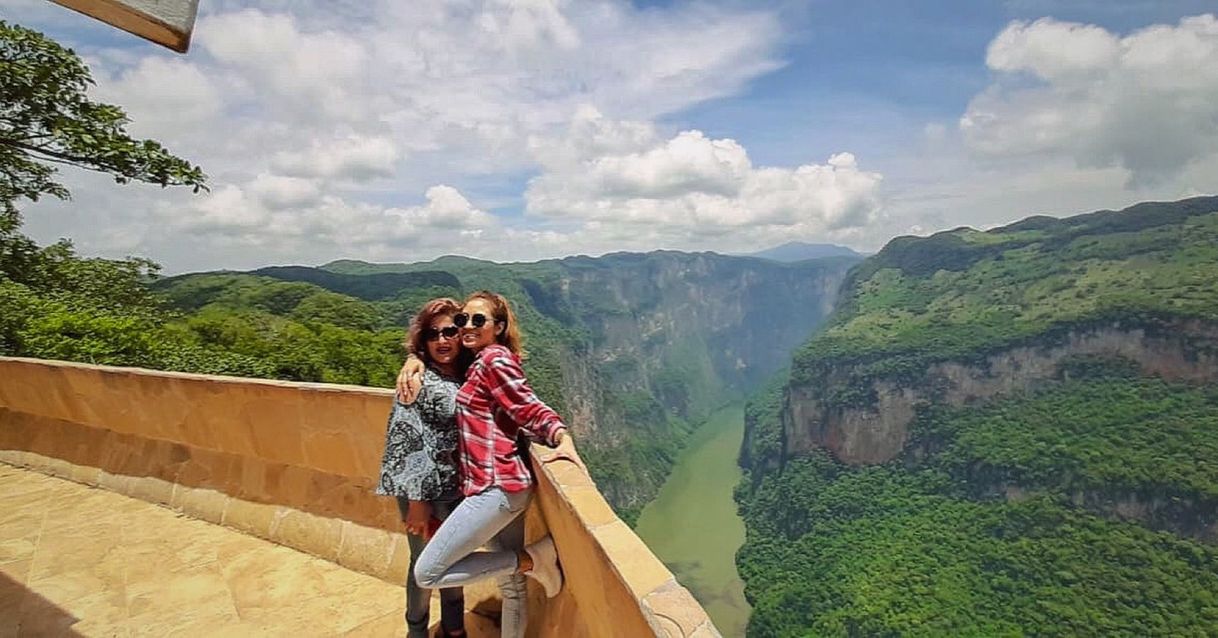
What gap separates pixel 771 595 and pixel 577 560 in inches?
2402

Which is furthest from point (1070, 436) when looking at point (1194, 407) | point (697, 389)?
point (697, 389)

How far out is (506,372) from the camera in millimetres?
1976

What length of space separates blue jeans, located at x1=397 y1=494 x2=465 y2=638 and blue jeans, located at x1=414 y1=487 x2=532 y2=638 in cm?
22

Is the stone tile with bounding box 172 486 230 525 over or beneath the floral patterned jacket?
beneath

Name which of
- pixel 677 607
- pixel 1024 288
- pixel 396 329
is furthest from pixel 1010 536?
pixel 677 607

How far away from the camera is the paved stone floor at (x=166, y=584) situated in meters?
2.68

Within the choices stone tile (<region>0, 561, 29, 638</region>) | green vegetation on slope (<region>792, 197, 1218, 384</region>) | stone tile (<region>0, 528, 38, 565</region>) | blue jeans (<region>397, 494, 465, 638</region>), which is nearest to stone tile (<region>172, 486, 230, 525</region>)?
stone tile (<region>0, 528, 38, 565</region>)

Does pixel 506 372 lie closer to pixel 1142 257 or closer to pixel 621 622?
pixel 621 622

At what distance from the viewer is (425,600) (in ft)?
7.58

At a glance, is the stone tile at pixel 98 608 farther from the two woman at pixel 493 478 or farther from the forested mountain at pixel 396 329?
Result: the forested mountain at pixel 396 329

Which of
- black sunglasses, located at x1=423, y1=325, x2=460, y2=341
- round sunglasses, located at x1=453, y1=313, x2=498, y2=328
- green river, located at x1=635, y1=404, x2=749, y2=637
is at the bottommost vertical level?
green river, located at x1=635, y1=404, x2=749, y2=637

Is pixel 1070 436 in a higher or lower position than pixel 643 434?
higher

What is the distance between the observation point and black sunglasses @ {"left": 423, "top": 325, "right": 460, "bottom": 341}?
2199mm

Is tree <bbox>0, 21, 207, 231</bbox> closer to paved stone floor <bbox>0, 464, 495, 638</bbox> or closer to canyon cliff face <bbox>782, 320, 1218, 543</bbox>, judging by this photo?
paved stone floor <bbox>0, 464, 495, 638</bbox>
